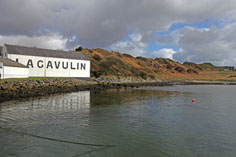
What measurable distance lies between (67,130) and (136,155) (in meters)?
4.94

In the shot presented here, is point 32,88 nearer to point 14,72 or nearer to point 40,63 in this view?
point 14,72

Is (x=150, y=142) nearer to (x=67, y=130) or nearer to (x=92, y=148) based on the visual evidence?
(x=92, y=148)

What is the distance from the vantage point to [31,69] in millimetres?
41969

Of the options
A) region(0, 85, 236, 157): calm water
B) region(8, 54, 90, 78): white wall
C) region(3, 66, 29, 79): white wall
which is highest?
region(8, 54, 90, 78): white wall

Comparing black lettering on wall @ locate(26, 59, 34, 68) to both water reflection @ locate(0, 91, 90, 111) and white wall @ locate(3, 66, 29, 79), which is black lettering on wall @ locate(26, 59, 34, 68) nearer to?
white wall @ locate(3, 66, 29, 79)

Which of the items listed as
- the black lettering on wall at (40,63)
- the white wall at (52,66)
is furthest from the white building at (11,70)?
the black lettering on wall at (40,63)

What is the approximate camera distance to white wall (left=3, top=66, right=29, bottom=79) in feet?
105

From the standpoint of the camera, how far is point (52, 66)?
44.8 m

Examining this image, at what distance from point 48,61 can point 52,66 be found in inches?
54.7

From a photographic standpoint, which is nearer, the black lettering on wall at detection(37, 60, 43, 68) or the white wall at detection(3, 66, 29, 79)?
the white wall at detection(3, 66, 29, 79)

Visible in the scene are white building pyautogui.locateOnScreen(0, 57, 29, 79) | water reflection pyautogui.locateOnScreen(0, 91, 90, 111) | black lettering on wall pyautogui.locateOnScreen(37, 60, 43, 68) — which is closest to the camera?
water reflection pyautogui.locateOnScreen(0, 91, 90, 111)

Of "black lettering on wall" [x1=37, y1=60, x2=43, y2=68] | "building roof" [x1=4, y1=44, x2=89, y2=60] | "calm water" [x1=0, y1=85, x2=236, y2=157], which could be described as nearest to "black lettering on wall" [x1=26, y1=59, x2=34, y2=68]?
"black lettering on wall" [x1=37, y1=60, x2=43, y2=68]

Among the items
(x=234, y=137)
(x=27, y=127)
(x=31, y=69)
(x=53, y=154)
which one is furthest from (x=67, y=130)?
(x=31, y=69)

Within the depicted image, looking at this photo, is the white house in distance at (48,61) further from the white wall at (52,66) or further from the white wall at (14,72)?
the white wall at (14,72)
